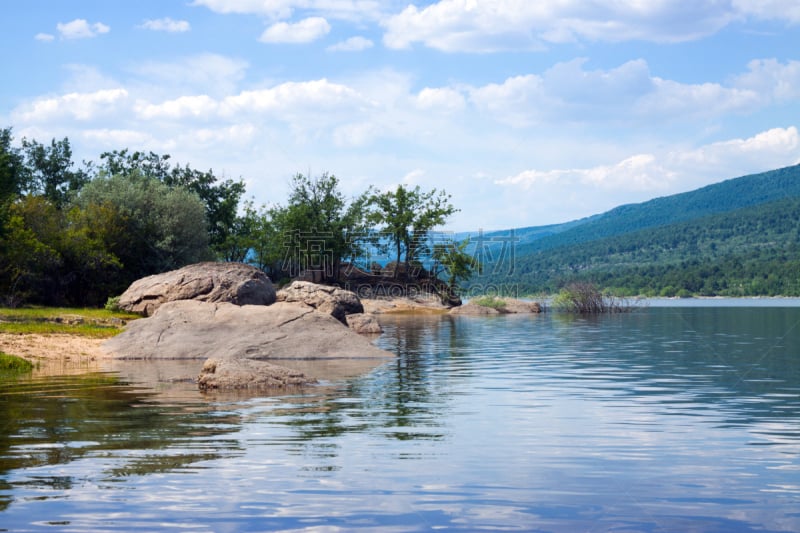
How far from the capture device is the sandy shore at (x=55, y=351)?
76.9 feet

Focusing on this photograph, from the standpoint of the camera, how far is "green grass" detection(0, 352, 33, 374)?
70.7ft

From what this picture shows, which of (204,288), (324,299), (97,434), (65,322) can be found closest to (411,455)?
(97,434)

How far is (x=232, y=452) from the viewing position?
1126cm

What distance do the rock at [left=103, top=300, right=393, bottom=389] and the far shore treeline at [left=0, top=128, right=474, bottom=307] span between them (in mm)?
17201

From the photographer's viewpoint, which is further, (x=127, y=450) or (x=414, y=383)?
(x=414, y=383)

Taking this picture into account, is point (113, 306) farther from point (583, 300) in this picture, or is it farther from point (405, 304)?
point (583, 300)

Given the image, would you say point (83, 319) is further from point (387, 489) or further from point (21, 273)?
point (387, 489)

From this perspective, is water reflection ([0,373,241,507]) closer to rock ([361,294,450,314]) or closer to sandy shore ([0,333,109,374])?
sandy shore ([0,333,109,374])

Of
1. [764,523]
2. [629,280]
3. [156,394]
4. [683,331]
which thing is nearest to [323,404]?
[156,394]

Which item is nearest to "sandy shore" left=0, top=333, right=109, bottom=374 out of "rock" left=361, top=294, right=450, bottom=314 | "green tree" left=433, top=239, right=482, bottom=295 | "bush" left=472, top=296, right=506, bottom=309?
"rock" left=361, top=294, right=450, bottom=314

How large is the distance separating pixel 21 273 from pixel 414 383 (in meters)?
30.9

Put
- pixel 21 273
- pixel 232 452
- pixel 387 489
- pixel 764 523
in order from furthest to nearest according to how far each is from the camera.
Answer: pixel 21 273 → pixel 232 452 → pixel 387 489 → pixel 764 523

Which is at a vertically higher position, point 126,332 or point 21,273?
point 21,273

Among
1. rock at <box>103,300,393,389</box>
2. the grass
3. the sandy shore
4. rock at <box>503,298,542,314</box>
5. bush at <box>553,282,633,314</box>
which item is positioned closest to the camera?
the sandy shore
